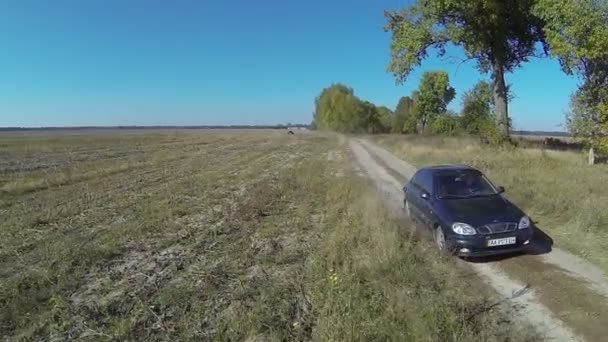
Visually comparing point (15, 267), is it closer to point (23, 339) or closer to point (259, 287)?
point (23, 339)

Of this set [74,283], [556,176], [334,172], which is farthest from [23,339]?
[334,172]

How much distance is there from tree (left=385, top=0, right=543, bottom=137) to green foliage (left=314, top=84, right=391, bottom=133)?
86361 millimetres

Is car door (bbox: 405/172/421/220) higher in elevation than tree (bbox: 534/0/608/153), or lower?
lower

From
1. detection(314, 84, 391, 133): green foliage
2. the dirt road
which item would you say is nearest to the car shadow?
the dirt road

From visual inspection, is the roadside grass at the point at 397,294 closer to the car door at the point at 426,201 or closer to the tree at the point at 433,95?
the car door at the point at 426,201

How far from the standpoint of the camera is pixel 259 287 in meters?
7.01

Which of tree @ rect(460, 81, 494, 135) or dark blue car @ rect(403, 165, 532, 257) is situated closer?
dark blue car @ rect(403, 165, 532, 257)

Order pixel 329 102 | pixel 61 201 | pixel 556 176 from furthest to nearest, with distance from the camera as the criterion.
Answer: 1. pixel 329 102
2. pixel 556 176
3. pixel 61 201

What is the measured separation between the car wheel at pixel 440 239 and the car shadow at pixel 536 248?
48 cm

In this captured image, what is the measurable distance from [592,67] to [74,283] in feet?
73.5

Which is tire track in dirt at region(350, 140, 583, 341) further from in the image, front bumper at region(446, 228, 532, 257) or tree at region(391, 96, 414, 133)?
tree at region(391, 96, 414, 133)

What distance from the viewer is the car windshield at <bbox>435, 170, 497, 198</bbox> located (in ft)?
31.9

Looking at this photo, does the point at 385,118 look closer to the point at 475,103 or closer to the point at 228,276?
the point at 475,103

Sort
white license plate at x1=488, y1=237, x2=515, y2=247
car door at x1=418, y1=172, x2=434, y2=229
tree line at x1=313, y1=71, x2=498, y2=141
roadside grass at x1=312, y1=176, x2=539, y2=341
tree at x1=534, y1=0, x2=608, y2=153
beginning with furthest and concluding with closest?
tree line at x1=313, y1=71, x2=498, y2=141
tree at x1=534, y1=0, x2=608, y2=153
car door at x1=418, y1=172, x2=434, y2=229
white license plate at x1=488, y1=237, x2=515, y2=247
roadside grass at x1=312, y1=176, x2=539, y2=341
